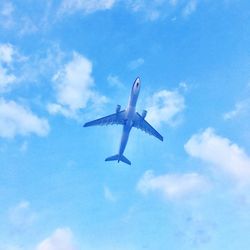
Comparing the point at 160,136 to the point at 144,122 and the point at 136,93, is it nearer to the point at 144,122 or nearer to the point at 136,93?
the point at 144,122

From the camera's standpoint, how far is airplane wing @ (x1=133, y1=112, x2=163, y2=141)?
460 feet

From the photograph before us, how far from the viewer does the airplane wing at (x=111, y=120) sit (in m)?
138

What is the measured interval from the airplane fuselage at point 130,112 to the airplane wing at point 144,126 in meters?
2.19

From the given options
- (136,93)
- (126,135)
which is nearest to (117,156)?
(126,135)

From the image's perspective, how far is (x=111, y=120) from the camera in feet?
458

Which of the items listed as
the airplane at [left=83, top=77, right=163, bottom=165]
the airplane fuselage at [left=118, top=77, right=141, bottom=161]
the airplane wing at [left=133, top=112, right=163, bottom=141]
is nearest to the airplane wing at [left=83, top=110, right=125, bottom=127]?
the airplane at [left=83, top=77, right=163, bottom=165]

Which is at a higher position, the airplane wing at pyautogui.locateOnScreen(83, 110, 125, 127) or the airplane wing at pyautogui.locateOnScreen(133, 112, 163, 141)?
the airplane wing at pyautogui.locateOnScreen(133, 112, 163, 141)

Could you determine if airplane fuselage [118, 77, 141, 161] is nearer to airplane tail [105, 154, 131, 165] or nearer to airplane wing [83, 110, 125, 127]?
airplane wing [83, 110, 125, 127]

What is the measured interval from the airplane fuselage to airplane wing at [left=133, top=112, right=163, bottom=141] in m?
2.19

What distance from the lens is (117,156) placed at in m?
151

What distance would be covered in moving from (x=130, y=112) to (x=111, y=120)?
23.6 ft

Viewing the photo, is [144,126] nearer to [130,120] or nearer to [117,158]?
[130,120]

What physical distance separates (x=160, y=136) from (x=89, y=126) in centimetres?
2243

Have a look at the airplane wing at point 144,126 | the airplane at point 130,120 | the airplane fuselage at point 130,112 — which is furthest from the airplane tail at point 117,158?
the airplane wing at point 144,126
